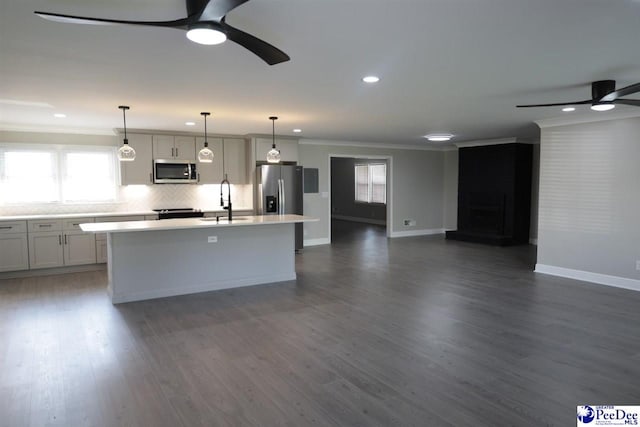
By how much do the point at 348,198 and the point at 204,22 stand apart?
1259cm

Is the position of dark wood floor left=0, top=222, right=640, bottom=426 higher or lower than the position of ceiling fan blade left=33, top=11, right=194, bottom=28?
lower

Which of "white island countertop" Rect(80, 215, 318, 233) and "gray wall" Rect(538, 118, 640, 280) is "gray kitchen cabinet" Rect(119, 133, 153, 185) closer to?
"white island countertop" Rect(80, 215, 318, 233)

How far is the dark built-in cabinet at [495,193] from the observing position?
28.8 ft

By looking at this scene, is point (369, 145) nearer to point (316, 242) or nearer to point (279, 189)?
point (316, 242)

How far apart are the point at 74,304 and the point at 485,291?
4.99 m

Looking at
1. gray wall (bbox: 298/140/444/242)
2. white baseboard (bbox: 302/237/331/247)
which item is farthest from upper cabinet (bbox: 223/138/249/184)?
white baseboard (bbox: 302/237/331/247)

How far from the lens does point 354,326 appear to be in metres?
3.92

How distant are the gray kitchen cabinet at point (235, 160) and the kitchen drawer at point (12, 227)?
326 cm

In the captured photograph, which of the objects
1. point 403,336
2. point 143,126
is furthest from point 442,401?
point 143,126

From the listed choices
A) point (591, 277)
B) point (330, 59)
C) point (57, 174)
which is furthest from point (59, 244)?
point (591, 277)

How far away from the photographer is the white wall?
6492mm

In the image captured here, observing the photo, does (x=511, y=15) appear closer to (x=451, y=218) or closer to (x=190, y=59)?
(x=190, y=59)

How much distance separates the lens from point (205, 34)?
1949 mm

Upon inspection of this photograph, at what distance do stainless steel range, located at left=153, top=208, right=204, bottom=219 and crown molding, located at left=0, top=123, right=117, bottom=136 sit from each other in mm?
1580
